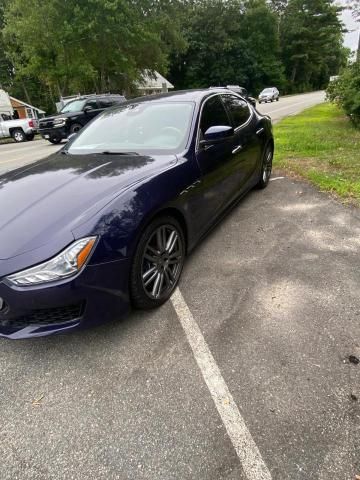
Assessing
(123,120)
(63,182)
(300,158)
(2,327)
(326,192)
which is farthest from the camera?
(300,158)

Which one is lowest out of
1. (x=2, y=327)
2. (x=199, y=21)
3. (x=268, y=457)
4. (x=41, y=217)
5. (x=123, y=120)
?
(x=268, y=457)

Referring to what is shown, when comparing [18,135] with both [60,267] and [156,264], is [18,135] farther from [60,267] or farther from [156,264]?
[60,267]

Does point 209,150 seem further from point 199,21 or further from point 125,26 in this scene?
point 199,21

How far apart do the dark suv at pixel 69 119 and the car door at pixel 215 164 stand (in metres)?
11.0

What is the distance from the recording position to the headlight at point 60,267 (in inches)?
75.7

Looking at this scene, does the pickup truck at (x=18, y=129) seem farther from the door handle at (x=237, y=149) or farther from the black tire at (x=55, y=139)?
the door handle at (x=237, y=149)

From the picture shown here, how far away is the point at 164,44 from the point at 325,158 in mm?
29694

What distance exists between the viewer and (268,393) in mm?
1929

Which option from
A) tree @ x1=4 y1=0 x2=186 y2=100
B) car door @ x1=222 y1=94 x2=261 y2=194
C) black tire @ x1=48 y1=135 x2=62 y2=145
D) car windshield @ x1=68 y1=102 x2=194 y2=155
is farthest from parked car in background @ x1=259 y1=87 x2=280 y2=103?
car windshield @ x1=68 y1=102 x2=194 y2=155

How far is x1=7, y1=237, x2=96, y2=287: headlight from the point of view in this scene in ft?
6.31

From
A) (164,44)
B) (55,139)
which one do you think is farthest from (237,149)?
(164,44)

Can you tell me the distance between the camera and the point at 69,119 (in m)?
13.8

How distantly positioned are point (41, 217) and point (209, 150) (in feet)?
5.74

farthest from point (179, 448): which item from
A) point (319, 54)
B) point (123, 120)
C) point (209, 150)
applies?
point (319, 54)
